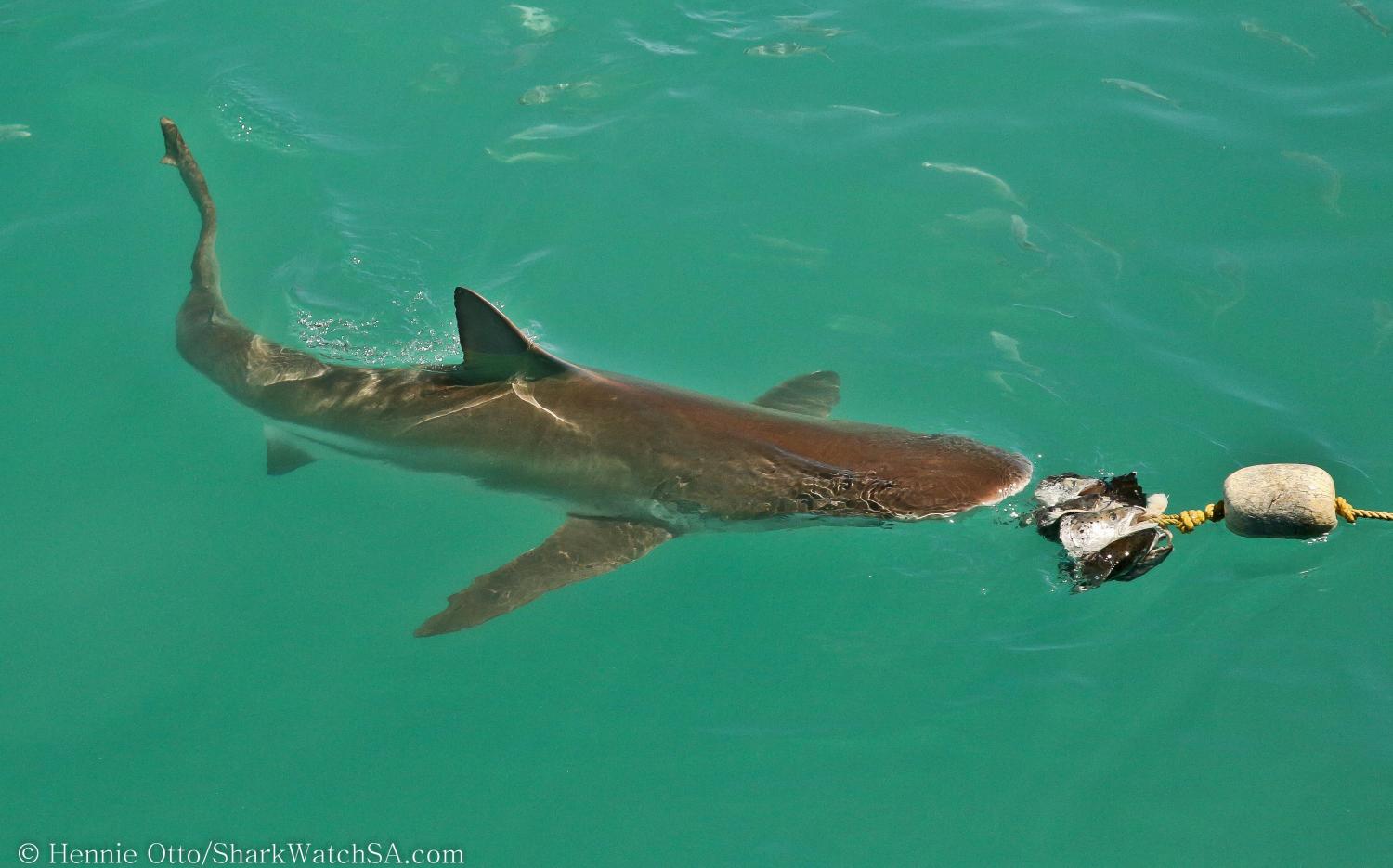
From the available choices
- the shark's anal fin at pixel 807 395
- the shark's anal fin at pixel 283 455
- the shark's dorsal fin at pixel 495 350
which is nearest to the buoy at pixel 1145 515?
the shark's anal fin at pixel 807 395

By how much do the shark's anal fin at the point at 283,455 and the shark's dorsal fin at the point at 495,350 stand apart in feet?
5.46

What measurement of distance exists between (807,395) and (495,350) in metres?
2.31

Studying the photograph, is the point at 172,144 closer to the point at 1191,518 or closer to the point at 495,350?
the point at 495,350

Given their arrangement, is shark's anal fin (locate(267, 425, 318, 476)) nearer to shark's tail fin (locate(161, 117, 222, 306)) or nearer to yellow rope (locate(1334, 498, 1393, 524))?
shark's tail fin (locate(161, 117, 222, 306))

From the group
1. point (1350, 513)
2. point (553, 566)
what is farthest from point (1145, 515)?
point (553, 566)

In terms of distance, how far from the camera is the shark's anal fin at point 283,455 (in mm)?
8305

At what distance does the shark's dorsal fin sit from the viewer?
7078 millimetres

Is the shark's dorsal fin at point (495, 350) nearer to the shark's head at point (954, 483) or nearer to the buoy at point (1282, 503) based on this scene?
the shark's head at point (954, 483)

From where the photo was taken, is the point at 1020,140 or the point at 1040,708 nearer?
the point at 1040,708

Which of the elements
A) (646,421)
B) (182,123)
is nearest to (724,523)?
(646,421)

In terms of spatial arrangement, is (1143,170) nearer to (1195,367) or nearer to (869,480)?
(1195,367)

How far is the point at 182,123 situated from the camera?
11672mm

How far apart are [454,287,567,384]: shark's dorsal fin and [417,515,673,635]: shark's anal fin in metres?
1.04

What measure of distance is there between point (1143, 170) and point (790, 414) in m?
5.06
